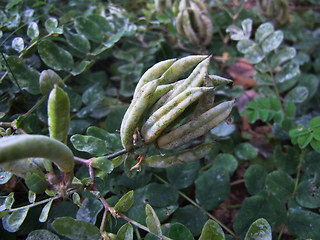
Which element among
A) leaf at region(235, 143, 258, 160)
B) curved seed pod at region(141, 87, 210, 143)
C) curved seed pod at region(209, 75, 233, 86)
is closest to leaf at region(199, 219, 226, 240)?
curved seed pod at region(141, 87, 210, 143)

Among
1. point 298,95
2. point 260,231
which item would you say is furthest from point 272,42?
point 260,231

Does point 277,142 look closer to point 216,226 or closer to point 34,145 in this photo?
point 216,226

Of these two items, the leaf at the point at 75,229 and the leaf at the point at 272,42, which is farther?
the leaf at the point at 272,42

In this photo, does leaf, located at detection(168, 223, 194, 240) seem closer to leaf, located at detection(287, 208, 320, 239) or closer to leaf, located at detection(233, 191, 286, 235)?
leaf, located at detection(233, 191, 286, 235)

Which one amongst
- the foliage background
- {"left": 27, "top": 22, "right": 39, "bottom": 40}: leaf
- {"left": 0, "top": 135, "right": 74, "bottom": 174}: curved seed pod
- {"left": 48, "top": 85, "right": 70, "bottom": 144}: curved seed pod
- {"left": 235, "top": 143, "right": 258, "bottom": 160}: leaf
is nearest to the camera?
{"left": 0, "top": 135, "right": 74, "bottom": 174}: curved seed pod

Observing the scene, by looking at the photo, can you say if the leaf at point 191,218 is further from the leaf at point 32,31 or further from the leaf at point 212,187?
the leaf at point 32,31

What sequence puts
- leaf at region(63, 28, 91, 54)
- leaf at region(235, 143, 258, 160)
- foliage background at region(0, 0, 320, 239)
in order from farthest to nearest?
leaf at region(235, 143, 258, 160) → leaf at region(63, 28, 91, 54) → foliage background at region(0, 0, 320, 239)

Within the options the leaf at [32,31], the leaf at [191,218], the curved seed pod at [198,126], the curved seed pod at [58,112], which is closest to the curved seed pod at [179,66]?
the curved seed pod at [198,126]
